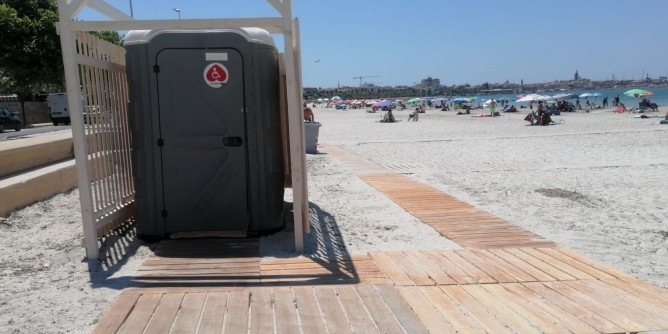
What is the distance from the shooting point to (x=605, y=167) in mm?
10297

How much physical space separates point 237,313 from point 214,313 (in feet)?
0.51

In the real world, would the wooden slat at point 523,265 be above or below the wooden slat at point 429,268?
below

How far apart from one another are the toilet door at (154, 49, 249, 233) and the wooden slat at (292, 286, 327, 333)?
1.71 metres

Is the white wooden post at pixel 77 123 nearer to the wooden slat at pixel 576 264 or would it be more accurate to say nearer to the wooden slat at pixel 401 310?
the wooden slat at pixel 401 310

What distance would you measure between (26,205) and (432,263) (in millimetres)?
5072

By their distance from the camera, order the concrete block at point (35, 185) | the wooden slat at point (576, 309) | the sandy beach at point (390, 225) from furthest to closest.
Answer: the concrete block at point (35, 185), the sandy beach at point (390, 225), the wooden slat at point (576, 309)

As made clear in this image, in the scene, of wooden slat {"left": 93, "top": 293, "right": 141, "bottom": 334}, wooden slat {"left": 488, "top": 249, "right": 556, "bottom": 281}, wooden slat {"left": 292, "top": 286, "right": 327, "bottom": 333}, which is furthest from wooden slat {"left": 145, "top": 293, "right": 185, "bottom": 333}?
wooden slat {"left": 488, "top": 249, "right": 556, "bottom": 281}

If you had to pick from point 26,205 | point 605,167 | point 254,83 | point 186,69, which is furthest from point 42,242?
point 605,167

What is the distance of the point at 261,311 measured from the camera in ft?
11.7

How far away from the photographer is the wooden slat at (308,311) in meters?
3.32

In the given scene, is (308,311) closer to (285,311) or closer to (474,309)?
(285,311)

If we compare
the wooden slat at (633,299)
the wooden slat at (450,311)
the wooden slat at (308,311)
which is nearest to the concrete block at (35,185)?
the wooden slat at (308,311)

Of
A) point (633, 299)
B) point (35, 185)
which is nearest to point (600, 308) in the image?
point (633, 299)

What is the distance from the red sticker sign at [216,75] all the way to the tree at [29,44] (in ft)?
85.3
